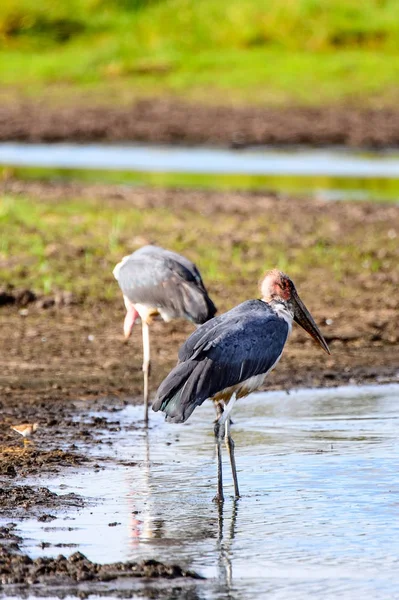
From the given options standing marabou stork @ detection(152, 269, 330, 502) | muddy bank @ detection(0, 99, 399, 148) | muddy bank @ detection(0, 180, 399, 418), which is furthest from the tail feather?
muddy bank @ detection(0, 99, 399, 148)

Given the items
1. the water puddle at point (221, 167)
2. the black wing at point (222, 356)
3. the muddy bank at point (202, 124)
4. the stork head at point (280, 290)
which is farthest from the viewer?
the muddy bank at point (202, 124)

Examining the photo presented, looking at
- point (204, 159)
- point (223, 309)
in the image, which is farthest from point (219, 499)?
point (204, 159)

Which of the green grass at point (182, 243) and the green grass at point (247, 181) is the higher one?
the green grass at point (182, 243)

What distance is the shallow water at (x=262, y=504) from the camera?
5.20m

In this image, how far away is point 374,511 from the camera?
5.95 meters

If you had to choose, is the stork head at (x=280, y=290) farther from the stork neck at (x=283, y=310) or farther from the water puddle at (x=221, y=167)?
the water puddle at (x=221, y=167)

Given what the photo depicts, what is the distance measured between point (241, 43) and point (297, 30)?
1154 millimetres

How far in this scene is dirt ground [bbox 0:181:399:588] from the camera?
6645 mm

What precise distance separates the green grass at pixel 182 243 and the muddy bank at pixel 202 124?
7.36 meters

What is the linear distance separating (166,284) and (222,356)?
1.85m

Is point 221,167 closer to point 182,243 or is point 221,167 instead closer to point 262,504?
point 182,243

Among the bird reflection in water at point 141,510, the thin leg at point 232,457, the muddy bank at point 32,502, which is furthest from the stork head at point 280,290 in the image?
the muddy bank at point 32,502

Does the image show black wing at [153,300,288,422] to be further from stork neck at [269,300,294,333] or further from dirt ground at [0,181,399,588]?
dirt ground at [0,181,399,588]

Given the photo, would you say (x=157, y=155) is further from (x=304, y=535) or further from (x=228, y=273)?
(x=304, y=535)
